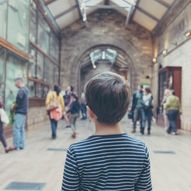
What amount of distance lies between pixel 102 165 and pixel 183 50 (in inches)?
606

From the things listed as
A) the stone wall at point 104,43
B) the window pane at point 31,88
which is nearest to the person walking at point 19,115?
the window pane at point 31,88

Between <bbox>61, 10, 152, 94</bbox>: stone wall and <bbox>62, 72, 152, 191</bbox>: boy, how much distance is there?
23590mm

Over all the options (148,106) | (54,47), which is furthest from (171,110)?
(54,47)

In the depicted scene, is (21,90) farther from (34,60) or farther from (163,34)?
(163,34)

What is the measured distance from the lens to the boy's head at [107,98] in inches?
64.8

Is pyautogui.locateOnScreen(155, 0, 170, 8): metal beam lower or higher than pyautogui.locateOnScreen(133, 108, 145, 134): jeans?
higher

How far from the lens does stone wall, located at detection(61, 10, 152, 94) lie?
82.9 feet

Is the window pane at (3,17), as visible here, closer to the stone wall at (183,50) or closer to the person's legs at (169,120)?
the person's legs at (169,120)

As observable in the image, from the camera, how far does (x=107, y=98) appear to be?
5.40 ft

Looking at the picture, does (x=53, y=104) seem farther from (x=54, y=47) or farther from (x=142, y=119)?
(x=54, y=47)

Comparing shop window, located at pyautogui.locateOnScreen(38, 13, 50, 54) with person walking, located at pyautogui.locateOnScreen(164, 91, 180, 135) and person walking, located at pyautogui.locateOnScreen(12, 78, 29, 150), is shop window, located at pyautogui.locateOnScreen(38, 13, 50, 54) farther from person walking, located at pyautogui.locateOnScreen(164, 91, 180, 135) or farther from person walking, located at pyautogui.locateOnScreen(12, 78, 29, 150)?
person walking, located at pyautogui.locateOnScreen(12, 78, 29, 150)

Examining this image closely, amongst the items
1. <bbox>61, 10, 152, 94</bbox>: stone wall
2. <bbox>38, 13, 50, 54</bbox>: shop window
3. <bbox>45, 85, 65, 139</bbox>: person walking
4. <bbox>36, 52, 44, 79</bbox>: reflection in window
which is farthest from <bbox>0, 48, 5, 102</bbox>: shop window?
<bbox>61, 10, 152, 94</bbox>: stone wall

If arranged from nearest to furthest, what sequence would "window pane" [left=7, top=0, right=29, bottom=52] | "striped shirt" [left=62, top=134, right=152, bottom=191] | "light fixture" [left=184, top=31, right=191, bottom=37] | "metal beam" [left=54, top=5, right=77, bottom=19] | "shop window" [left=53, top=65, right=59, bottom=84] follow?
1. "striped shirt" [left=62, top=134, right=152, bottom=191]
2. "window pane" [left=7, top=0, right=29, bottom=52]
3. "light fixture" [left=184, top=31, right=191, bottom=37]
4. "metal beam" [left=54, top=5, right=77, bottom=19]
5. "shop window" [left=53, top=65, right=59, bottom=84]

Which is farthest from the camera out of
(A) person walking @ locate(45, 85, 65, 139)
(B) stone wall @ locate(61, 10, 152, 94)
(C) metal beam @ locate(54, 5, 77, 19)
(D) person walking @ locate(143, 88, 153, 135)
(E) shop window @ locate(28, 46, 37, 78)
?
(B) stone wall @ locate(61, 10, 152, 94)
